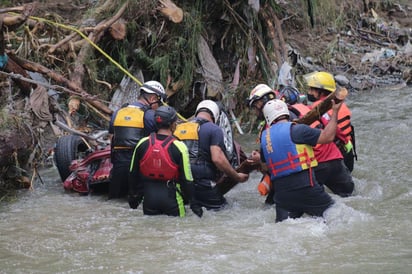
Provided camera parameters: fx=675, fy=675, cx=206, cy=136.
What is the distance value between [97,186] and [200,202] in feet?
5.24

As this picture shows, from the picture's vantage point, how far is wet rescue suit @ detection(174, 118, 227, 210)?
704 centimetres

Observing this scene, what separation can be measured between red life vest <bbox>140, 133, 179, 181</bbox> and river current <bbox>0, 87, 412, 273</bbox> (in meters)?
0.50

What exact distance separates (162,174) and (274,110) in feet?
4.21

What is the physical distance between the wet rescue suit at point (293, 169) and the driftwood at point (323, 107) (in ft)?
1.18

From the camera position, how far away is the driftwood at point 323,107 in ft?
19.4

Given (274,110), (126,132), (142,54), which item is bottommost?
(142,54)

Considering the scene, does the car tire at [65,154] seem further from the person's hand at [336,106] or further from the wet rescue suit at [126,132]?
the person's hand at [336,106]

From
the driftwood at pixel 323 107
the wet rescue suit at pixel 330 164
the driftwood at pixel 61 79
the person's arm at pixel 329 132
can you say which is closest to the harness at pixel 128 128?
the wet rescue suit at pixel 330 164

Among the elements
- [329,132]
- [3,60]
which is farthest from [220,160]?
[3,60]

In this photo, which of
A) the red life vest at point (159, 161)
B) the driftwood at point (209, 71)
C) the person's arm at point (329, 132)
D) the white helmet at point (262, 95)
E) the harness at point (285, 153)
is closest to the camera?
the person's arm at point (329, 132)

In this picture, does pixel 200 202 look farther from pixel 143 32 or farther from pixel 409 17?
pixel 409 17

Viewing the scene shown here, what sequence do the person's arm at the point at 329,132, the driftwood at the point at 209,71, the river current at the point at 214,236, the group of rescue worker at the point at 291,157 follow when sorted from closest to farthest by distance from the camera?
1. the river current at the point at 214,236
2. the person's arm at the point at 329,132
3. the group of rescue worker at the point at 291,157
4. the driftwood at the point at 209,71

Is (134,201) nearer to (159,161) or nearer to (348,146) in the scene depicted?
(159,161)

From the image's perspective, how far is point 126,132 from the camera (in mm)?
7527
